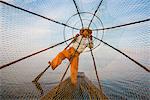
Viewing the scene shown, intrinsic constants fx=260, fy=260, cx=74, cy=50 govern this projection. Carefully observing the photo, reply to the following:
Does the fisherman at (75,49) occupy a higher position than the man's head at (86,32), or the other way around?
the man's head at (86,32)

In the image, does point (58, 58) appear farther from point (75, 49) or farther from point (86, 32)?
point (86, 32)

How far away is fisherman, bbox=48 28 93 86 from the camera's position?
189 inches

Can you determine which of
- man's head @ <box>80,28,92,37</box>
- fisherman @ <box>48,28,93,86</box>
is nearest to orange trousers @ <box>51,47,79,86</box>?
fisherman @ <box>48,28,93,86</box>

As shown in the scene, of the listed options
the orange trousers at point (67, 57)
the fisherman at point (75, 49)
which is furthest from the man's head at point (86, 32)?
the orange trousers at point (67, 57)

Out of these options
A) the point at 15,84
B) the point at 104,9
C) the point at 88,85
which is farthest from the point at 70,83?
the point at 15,84

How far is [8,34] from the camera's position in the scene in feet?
15.4

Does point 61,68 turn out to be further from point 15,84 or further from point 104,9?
point 15,84

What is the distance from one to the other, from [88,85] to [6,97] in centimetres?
328

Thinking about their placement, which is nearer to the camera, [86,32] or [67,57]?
[86,32]

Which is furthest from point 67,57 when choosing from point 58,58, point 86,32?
point 86,32

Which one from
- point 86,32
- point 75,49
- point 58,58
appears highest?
point 86,32

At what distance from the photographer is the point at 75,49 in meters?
5.10

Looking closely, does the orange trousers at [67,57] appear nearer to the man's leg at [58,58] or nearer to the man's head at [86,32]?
the man's leg at [58,58]

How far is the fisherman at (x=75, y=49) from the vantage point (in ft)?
15.7
